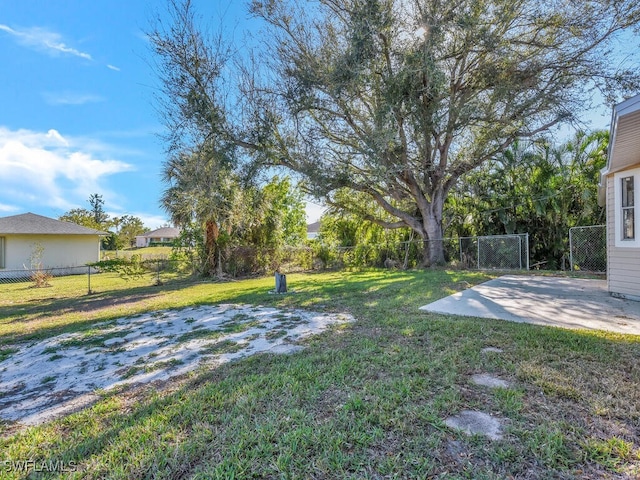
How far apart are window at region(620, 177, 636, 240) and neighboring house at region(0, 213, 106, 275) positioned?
70.8 feet

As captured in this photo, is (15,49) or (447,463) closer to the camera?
(447,463)

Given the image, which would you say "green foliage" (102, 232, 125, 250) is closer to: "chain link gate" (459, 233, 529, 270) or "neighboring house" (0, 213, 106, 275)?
"neighboring house" (0, 213, 106, 275)

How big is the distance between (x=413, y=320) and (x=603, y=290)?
5.26m

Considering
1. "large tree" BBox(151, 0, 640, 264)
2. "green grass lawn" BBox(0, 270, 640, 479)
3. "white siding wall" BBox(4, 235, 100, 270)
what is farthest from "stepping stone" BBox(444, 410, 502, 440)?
"white siding wall" BBox(4, 235, 100, 270)

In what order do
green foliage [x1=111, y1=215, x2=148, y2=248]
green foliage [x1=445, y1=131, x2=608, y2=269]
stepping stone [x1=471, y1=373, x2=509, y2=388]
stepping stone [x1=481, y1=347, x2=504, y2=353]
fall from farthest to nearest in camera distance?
green foliage [x1=111, y1=215, x2=148, y2=248] < green foliage [x1=445, y1=131, x2=608, y2=269] < stepping stone [x1=481, y1=347, x2=504, y2=353] < stepping stone [x1=471, y1=373, x2=509, y2=388]

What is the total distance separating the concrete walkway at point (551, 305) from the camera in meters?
4.37

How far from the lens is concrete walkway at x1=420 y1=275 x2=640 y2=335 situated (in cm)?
437

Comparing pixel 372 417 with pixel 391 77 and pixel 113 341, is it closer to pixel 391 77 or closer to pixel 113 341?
pixel 113 341

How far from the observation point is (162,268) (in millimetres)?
13133

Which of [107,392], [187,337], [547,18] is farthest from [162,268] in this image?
[547,18]

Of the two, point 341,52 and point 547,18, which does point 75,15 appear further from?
point 547,18

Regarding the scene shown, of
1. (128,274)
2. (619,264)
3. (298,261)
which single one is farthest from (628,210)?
(128,274)

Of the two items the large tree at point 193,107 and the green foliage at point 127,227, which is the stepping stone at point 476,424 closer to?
the large tree at point 193,107

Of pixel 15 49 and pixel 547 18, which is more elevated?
pixel 547 18
